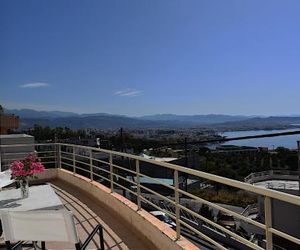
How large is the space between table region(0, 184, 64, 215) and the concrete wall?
3.44 feet

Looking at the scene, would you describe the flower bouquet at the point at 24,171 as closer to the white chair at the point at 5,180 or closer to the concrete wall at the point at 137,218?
the white chair at the point at 5,180

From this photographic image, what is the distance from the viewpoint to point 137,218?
4703mm

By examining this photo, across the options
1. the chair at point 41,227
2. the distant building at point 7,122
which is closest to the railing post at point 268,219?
the chair at point 41,227

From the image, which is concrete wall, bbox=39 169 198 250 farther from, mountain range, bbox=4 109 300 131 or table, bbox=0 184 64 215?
mountain range, bbox=4 109 300 131

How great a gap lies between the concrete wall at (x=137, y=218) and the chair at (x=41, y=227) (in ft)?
4.39

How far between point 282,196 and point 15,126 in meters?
21.9

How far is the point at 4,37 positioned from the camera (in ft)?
68.7

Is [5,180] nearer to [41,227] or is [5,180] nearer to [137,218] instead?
[137,218]

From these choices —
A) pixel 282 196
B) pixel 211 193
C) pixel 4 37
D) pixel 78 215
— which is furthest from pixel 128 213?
pixel 211 193

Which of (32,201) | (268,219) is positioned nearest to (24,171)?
(32,201)

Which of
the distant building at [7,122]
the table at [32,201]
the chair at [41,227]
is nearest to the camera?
the chair at [41,227]

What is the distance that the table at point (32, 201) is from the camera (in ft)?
12.1

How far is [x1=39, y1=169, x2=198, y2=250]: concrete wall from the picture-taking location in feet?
12.1

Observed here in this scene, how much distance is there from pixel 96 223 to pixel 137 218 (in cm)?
65
